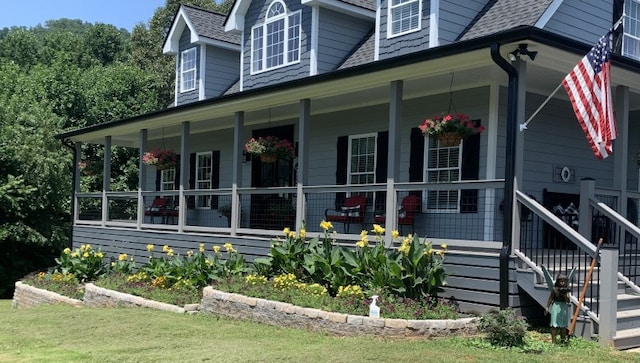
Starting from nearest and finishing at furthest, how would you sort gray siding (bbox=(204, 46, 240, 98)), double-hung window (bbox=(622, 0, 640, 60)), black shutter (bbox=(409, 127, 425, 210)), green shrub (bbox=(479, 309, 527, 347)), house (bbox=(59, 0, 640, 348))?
green shrub (bbox=(479, 309, 527, 347))
house (bbox=(59, 0, 640, 348))
black shutter (bbox=(409, 127, 425, 210))
double-hung window (bbox=(622, 0, 640, 60))
gray siding (bbox=(204, 46, 240, 98))

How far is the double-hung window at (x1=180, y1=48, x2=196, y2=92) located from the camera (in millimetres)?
18938

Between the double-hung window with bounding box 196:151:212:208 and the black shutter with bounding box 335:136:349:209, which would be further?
the double-hung window with bounding box 196:151:212:208

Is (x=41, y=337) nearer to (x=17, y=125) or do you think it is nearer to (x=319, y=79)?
(x=319, y=79)

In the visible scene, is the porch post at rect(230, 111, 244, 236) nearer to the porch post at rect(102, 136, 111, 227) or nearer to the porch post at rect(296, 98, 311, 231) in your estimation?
the porch post at rect(296, 98, 311, 231)

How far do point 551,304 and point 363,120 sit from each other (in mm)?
6980

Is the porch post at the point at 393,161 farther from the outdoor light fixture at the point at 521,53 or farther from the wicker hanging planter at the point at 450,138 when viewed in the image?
the outdoor light fixture at the point at 521,53

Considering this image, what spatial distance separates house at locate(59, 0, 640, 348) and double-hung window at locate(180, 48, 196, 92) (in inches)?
4.1

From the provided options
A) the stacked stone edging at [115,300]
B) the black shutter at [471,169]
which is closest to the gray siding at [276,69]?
the black shutter at [471,169]

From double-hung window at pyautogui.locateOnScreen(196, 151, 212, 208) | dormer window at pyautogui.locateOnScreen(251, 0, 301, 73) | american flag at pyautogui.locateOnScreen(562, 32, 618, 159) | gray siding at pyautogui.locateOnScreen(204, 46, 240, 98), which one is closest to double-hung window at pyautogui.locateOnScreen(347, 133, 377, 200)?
dormer window at pyautogui.locateOnScreen(251, 0, 301, 73)

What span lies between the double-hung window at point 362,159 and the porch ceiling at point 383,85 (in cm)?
75

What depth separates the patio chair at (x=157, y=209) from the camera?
17328 mm

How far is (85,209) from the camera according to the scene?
24547 mm

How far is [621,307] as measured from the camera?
26.9 feet

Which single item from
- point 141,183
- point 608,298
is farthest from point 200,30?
point 608,298
